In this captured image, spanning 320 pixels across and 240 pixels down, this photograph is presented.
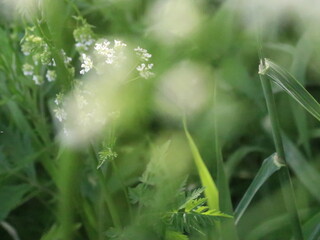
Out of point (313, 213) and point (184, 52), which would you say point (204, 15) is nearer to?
point (184, 52)

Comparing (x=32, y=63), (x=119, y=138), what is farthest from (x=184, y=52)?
(x=32, y=63)

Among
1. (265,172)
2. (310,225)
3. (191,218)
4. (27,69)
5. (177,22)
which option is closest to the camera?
(191,218)

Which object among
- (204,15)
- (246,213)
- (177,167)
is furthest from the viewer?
(204,15)

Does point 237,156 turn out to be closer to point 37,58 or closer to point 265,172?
point 265,172

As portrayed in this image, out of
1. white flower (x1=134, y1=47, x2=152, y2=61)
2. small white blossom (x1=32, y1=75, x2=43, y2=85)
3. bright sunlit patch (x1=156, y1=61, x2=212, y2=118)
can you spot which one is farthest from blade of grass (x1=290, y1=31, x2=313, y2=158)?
small white blossom (x1=32, y1=75, x2=43, y2=85)

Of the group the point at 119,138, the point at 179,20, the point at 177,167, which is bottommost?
the point at 177,167

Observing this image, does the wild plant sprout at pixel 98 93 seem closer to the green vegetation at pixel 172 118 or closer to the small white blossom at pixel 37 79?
the green vegetation at pixel 172 118

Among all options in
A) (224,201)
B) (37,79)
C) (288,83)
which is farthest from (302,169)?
(37,79)
